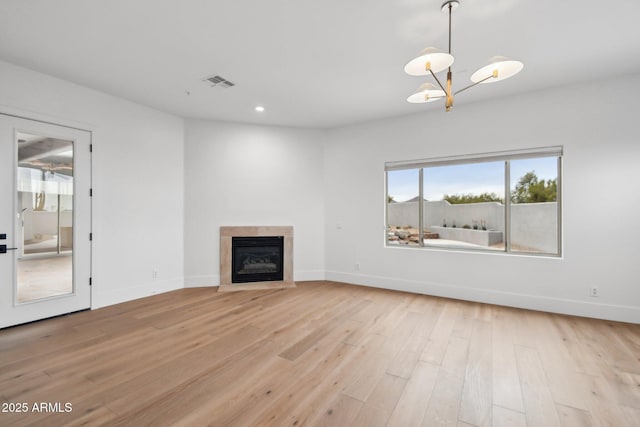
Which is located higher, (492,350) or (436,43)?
(436,43)

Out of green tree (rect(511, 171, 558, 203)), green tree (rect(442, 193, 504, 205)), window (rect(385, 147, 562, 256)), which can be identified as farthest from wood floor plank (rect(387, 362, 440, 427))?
green tree (rect(511, 171, 558, 203))

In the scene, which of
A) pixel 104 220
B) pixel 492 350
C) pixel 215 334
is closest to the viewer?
pixel 492 350

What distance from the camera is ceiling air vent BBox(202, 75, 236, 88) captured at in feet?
11.4

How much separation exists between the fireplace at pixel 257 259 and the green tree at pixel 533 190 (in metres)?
4.04

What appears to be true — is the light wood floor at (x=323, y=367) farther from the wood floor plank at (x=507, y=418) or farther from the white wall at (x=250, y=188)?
the white wall at (x=250, y=188)

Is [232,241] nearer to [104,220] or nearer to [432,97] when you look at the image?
[104,220]

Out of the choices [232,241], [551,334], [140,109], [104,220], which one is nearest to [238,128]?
[140,109]

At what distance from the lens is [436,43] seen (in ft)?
8.98

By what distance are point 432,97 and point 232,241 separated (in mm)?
4077

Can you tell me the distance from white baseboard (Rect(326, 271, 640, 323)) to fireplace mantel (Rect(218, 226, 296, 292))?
1.14 meters

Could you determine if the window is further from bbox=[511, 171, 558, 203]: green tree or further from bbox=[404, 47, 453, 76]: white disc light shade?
bbox=[404, 47, 453, 76]: white disc light shade

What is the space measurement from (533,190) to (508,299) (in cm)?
165

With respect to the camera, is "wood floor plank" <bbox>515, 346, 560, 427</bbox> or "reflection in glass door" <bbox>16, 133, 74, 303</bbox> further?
"reflection in glass door" <bbox>16, 133, 74, 303</bbox>

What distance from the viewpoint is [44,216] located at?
343cm
